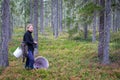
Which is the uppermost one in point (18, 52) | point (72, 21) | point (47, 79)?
point (72, 21)

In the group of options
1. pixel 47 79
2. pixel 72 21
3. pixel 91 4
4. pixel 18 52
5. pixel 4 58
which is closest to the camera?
pixel 47 79

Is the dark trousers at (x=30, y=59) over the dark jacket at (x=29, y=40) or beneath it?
beneath

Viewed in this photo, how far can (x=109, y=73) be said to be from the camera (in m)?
13.0

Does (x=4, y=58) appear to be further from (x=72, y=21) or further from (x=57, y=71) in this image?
(x=72, y=21)

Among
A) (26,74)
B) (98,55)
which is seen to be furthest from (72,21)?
(26,74)

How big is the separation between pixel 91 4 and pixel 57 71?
5040 millimetres

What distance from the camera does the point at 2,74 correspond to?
40.5 feet

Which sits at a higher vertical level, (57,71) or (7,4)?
(7,4)

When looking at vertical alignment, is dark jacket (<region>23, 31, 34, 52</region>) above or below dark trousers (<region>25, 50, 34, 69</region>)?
above

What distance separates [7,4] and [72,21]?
10.3 metres

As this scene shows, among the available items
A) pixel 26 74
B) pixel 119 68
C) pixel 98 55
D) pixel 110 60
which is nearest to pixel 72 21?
pixel 98 55

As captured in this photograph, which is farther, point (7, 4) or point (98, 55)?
point (98, 55)

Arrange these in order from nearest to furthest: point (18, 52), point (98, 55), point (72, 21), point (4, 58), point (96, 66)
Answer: point (18, 52)
point (4, 58)
point (96, 66)
point (98, 55)
point (72, 21)

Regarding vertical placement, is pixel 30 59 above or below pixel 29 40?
below
